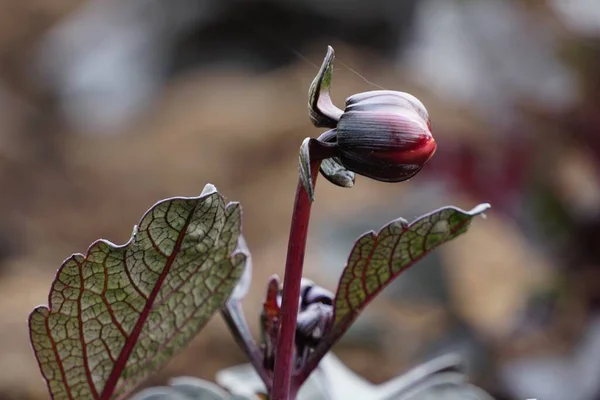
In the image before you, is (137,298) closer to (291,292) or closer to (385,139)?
(291,292)

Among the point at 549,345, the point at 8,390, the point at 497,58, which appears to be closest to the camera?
the point at 8,390

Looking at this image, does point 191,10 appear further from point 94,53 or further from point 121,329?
point 121,329

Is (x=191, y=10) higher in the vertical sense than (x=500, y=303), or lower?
higher

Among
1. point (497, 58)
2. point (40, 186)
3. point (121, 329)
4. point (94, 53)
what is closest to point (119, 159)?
point (40, 186)

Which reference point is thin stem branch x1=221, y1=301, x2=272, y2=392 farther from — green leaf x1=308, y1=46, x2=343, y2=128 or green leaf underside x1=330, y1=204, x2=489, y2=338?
green leaf x1=308, y1=46, x2=343, y2=128

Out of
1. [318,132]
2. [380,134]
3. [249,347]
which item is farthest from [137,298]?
[318,132]

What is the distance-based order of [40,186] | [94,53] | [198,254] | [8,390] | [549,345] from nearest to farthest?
[198,254]
[8,390]
[549,345]
[40,186]
[94,53]

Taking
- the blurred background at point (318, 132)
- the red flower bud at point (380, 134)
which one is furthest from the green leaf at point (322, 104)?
the blurred background at point (318, 132)
